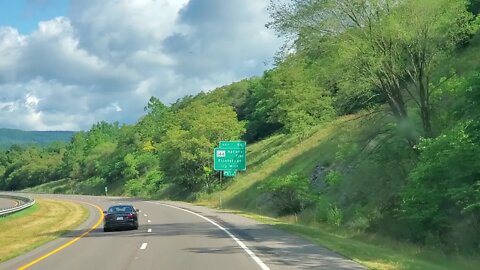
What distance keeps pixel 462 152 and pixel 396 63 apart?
768cm

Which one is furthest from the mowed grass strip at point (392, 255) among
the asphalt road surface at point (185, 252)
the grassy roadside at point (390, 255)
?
the asphalt road surface at point (185, 252)

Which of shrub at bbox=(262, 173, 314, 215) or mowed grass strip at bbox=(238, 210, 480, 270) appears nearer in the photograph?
mowed grass strip at bbox=(238, 210, 480, 270)

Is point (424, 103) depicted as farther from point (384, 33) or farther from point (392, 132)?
point (384, 33)

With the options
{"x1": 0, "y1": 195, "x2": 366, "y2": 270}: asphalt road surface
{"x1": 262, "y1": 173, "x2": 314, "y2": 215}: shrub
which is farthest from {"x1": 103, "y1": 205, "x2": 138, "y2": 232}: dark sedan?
{"x1": 262, "y1": 173, "x2": 314, "y2": 215}: shrub

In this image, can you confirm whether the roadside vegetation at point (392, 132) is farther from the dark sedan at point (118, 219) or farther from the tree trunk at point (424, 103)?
the dark sedan at point (118, 219)

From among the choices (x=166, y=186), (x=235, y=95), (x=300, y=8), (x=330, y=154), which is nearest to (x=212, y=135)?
(x=166, y=186)

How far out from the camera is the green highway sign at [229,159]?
5293cm

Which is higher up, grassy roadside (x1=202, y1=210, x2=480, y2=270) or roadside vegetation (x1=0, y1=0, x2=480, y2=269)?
roadside vegetation (x1=0, y1=0, x2=480, y2=269)

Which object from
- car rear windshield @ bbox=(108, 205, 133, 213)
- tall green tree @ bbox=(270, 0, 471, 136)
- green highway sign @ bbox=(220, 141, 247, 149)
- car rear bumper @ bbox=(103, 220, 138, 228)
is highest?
tall green tree @ bbox=(270, 0, 471, 136)

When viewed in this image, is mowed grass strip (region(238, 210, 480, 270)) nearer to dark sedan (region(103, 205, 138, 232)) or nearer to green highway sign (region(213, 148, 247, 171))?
dark sedan (region(103, 205, 138, 232))

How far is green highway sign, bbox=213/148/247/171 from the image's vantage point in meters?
52.9

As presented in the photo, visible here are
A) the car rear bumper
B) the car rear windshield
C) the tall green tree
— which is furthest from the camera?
the car rear windshield

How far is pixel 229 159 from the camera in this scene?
175 feet

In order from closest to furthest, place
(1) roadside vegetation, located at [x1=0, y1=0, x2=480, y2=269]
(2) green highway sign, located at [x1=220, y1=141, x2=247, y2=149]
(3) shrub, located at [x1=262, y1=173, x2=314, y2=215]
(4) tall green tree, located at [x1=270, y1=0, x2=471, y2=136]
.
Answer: (1) roadside vegetation, located at [x1=0, y1=0, x2=480, y2=269]
(4) tall green tree, located at [x1=270, y1=0, x2=471, y2=136]
(3) shrub, located at [x1=262, y1=173, x2=314, y2=215]
(2) green highway sign, located at [x1=220, y1=141, x2=247, y2=149]
